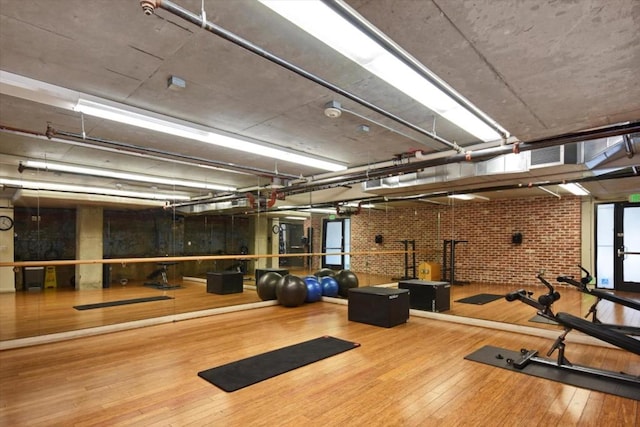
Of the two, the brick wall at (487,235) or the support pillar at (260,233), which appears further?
the support pillar at (260,233)

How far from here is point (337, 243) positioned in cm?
798

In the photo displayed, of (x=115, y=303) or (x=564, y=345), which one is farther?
(x=115, y=303)

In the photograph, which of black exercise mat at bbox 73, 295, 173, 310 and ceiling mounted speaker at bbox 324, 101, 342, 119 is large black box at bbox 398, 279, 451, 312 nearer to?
ceiling mounted speaker at bbox 324, 101, 342, 119

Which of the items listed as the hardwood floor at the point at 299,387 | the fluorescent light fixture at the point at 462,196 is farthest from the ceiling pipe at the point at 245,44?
the hardwood floor at the point at 299,387

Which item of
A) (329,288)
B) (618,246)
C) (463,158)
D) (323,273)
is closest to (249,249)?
(323,273)

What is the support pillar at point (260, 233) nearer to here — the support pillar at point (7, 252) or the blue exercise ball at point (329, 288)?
the blue exercise ball at point (329, 288)

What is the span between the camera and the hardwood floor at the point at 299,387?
253 cm

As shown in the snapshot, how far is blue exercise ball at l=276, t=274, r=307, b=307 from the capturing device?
255 inches

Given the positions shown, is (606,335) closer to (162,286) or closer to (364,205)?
(364,205)

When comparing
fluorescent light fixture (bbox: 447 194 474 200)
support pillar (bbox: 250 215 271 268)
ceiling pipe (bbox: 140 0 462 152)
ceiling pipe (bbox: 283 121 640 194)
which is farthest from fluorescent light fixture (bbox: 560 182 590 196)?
support pillar (bbox: 250 215 271 268)

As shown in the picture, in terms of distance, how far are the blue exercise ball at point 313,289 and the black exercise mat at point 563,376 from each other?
351 centimetres

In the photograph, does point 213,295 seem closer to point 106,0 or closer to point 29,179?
point 29,179

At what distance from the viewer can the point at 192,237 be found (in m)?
6.64

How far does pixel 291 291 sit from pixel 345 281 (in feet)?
4.27
